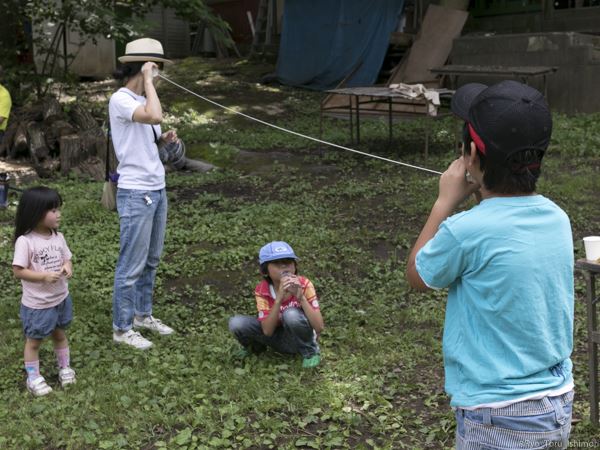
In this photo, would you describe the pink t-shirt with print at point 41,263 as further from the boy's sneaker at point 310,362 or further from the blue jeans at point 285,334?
the boy's sneaker at point 310,362

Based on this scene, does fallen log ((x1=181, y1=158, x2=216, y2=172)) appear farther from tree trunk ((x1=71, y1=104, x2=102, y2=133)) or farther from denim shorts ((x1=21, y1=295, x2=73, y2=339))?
denim shorts ((x1=21, y1=295, x2=73, y2=339))

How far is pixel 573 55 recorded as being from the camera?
484 inches

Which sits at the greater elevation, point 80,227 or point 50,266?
point 50,266

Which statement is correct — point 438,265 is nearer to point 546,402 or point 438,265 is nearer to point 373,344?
point 546,402

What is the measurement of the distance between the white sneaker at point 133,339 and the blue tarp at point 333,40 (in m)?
12.1

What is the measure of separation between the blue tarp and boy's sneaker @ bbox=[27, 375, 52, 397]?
502 inches

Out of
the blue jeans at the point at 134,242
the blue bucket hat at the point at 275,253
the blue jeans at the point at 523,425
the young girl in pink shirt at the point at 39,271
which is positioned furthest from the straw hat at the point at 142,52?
the blue jeans at the point at 523,425

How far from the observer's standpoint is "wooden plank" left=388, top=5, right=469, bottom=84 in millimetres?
15000

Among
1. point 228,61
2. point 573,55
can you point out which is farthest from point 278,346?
point 228,61

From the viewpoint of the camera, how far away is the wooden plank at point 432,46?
49.2 feet

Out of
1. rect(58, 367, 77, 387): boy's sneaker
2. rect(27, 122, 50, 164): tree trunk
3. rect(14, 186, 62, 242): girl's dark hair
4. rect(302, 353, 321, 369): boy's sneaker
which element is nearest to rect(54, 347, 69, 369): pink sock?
rect(58, 367, 77, 387): boy's sneaker

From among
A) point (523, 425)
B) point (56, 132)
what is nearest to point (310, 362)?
point (523, 425)

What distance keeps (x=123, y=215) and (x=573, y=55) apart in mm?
9848

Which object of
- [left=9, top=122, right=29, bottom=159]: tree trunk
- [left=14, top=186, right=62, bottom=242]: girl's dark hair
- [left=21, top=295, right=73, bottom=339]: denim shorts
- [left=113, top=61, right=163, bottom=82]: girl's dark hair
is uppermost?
[left=113, top=61, right=163, bottom=82]: girl's dark hair
